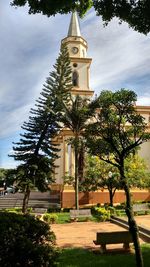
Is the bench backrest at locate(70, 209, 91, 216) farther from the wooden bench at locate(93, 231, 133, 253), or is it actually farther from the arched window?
the arched window

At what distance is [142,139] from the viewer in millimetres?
9805

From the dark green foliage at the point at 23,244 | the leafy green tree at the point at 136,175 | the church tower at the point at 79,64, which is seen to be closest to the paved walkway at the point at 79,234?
the dark green foliage at the point at 23,244

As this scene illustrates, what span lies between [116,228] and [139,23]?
36.6 ft

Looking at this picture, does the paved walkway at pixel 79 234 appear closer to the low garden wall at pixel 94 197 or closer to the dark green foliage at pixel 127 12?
the dark green foliage at pixel 127 12

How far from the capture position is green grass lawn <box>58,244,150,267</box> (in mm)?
8796

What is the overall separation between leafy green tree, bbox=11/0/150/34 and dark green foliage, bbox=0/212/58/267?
14.6 ft

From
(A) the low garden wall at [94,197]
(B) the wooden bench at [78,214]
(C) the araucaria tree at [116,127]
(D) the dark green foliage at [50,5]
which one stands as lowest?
(B) the wooden bench at [78,214]

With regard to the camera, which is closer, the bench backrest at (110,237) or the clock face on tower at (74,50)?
the bench backrest at (110,237)

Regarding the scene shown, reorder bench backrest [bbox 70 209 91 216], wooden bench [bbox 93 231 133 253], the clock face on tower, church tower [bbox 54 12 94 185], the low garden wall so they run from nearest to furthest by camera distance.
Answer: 1. wooden bench [bbox 93 231 133 253]
2. bench backrest [bbox 70 209 91 216]
3. the low garden wall
4. church tower [bbox 54 12 94 185]
5. the clock face on tower

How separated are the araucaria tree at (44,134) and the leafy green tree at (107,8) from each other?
19603 mm

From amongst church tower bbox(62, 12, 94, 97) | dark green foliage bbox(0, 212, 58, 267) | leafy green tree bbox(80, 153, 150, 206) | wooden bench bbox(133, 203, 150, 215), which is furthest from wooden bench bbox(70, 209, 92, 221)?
church tower bbox(62, 12, 94, 97)

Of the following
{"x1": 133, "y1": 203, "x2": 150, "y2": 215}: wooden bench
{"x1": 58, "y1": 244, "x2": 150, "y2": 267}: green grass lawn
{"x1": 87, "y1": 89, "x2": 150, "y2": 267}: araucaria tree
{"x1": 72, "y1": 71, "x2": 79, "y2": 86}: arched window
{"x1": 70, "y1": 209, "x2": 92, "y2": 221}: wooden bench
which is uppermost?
{"x1": 72, "y1": 71, "x2": 79, "y2": 86}: arched window

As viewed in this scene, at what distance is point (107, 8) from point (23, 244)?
547 cm

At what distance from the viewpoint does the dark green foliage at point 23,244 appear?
6090mm
